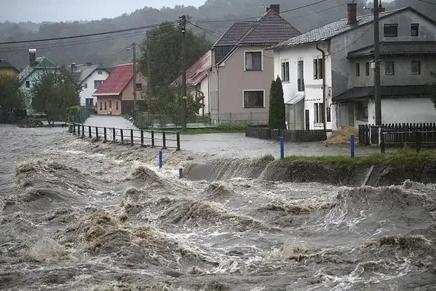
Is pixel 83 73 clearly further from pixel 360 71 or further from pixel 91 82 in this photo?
pixel 360 71

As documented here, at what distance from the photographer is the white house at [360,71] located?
38094 mm

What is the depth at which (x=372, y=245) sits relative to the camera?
47.1ft

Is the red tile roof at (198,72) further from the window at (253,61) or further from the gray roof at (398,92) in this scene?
the gray roof at (398,92)

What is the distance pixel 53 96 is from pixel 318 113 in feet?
137

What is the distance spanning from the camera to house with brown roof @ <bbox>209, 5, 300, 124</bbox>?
58094 mm

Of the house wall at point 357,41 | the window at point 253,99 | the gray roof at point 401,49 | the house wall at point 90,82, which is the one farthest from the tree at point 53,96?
the gray roof at point 401,49

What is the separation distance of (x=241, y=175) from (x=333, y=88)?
17.9m

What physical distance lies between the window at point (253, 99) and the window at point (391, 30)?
717 inches

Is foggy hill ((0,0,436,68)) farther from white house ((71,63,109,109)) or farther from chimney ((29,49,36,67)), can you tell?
white house ((71,63,109,109))

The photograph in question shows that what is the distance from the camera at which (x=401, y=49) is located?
1566 inches

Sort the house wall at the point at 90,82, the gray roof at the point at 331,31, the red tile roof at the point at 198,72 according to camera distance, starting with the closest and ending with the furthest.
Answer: the gray roof at the point at 331,31 → the red tile roof at the point at 198,72 → the house wall at the point at 90,82

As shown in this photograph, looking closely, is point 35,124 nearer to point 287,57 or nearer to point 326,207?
point 287,57

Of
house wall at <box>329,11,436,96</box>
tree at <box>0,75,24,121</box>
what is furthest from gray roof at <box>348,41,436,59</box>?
tree at <box>0,75,24,121</box>

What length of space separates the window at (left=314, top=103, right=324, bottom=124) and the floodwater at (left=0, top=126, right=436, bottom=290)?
19382mm
